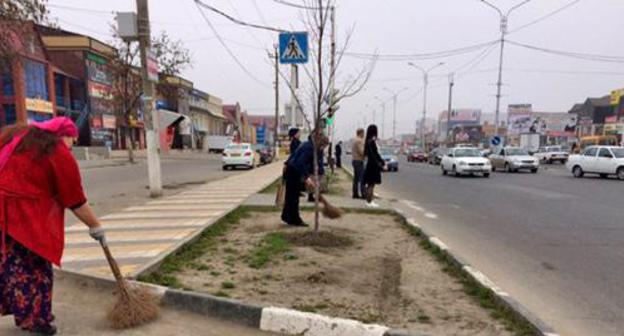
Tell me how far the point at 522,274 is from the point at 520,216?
4.72 metres

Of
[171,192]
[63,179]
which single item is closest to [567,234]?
[63,179]

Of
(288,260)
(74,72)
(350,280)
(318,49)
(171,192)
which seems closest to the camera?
(350,280)

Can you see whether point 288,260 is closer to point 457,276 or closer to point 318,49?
point 457,276

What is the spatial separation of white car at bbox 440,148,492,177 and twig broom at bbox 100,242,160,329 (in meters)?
19.6

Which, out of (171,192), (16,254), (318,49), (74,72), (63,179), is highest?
(74,72)

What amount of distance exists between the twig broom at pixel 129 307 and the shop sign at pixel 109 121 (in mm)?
40347

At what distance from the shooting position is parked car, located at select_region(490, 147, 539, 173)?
24.9 metres

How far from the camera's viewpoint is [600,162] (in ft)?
66.6

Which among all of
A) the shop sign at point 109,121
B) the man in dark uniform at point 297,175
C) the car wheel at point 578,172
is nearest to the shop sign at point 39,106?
the shop sign at point 109,121

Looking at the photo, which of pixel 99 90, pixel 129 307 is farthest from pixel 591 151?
pixel 99 90

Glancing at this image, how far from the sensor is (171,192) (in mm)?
13383

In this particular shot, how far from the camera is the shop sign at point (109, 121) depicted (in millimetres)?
39812

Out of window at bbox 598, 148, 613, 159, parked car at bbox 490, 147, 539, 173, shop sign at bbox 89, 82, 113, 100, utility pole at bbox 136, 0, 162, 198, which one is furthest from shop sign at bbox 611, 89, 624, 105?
utility pole at bbox 136, 0, 162, 198

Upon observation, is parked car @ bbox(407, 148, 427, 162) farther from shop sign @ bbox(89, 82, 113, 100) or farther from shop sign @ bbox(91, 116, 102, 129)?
shop sign @ bbox(91, 116, 102, 129)
